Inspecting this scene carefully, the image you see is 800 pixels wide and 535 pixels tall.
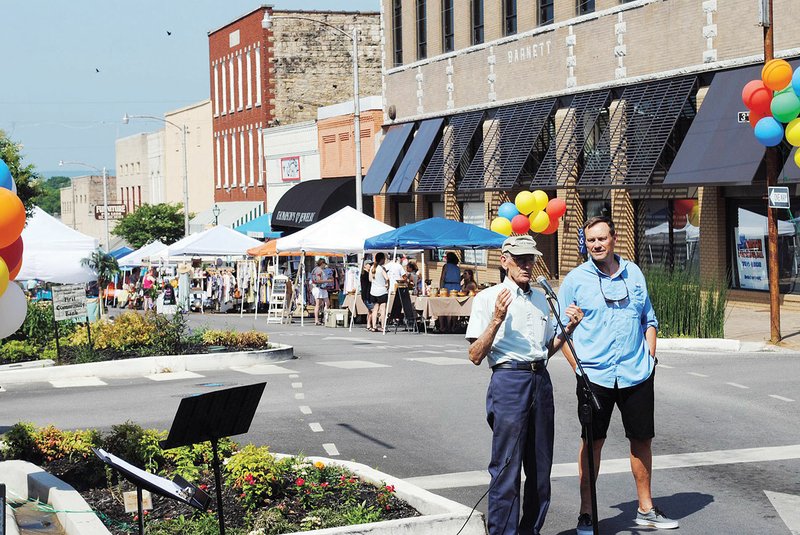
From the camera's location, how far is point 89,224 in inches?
4240

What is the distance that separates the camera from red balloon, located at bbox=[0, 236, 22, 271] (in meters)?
8.54

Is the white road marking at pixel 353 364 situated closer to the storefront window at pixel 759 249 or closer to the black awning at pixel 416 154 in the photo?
the storefront window at pixel 759 249

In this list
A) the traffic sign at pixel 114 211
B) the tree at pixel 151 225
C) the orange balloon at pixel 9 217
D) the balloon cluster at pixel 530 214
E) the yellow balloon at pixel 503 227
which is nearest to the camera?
the orange balloon at pixel 9 217

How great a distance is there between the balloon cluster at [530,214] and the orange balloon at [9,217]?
19.8 m

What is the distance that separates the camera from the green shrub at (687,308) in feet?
68.1

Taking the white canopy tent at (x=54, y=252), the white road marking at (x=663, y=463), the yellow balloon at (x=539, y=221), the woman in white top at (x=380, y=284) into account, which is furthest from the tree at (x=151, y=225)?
the white road marking at (x=663, y=463)

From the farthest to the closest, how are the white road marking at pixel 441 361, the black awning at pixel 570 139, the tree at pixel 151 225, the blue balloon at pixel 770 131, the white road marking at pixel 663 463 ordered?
the tree at pixel 151 225
the black awning at pixel 570 139
the white road marking at pixel 441 361
the blue balloon at pixel 770 131
the white road marking at pixel 663 463

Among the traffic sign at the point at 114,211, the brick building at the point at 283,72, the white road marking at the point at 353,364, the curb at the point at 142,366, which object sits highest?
the brick building at the point at 283,72

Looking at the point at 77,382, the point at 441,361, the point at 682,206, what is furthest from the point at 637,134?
the point at 77,382

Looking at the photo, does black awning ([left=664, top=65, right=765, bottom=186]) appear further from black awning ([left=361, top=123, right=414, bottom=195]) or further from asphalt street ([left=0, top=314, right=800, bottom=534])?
black awning ([left=361, top=123, right=414, bottom=195])

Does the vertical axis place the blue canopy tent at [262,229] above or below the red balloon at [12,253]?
above

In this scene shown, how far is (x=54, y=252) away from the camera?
24.4m

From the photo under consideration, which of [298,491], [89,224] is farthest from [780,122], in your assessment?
[89,224]

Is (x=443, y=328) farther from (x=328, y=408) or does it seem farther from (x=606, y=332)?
(x=606, y=332)
